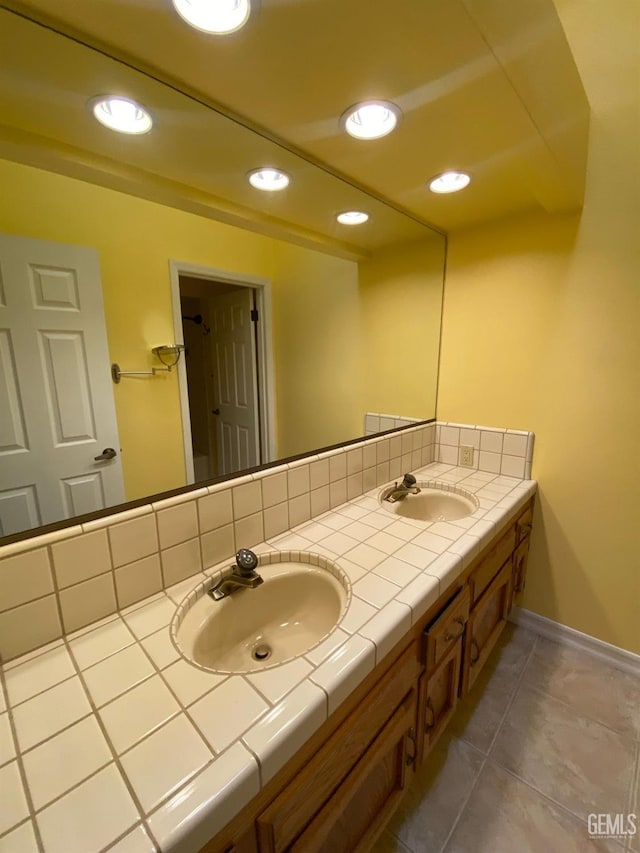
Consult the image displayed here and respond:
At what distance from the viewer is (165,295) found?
1.27 meters

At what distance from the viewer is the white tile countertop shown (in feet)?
1.43

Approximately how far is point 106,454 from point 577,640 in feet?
7.02

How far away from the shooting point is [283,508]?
1.15m

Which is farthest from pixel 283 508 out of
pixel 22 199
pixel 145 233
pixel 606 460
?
pixel 606 460

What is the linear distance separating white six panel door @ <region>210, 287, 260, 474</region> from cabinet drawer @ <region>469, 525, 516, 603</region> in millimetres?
887

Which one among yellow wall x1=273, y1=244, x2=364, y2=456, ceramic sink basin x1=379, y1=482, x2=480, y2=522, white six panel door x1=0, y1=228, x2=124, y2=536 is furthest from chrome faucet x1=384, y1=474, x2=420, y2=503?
white six panel door x1=0, y1=228, x2=124, y2=536

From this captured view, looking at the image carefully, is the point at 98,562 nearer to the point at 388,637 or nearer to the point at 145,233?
the point at 388,637

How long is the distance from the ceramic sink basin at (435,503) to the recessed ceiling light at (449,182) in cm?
118

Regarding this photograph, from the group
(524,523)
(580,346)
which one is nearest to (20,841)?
(524,523)

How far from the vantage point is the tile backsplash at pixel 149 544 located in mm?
688

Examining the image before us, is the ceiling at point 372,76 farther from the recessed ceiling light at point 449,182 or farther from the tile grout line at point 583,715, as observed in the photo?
the tile grout line at point 583,715

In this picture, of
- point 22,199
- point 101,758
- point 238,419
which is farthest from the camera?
point 238,419

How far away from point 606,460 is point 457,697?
1.09m

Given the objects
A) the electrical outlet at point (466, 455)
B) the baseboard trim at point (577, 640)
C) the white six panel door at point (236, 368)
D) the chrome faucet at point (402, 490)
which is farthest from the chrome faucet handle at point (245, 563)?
the baseboard trim at point (577, 640)
